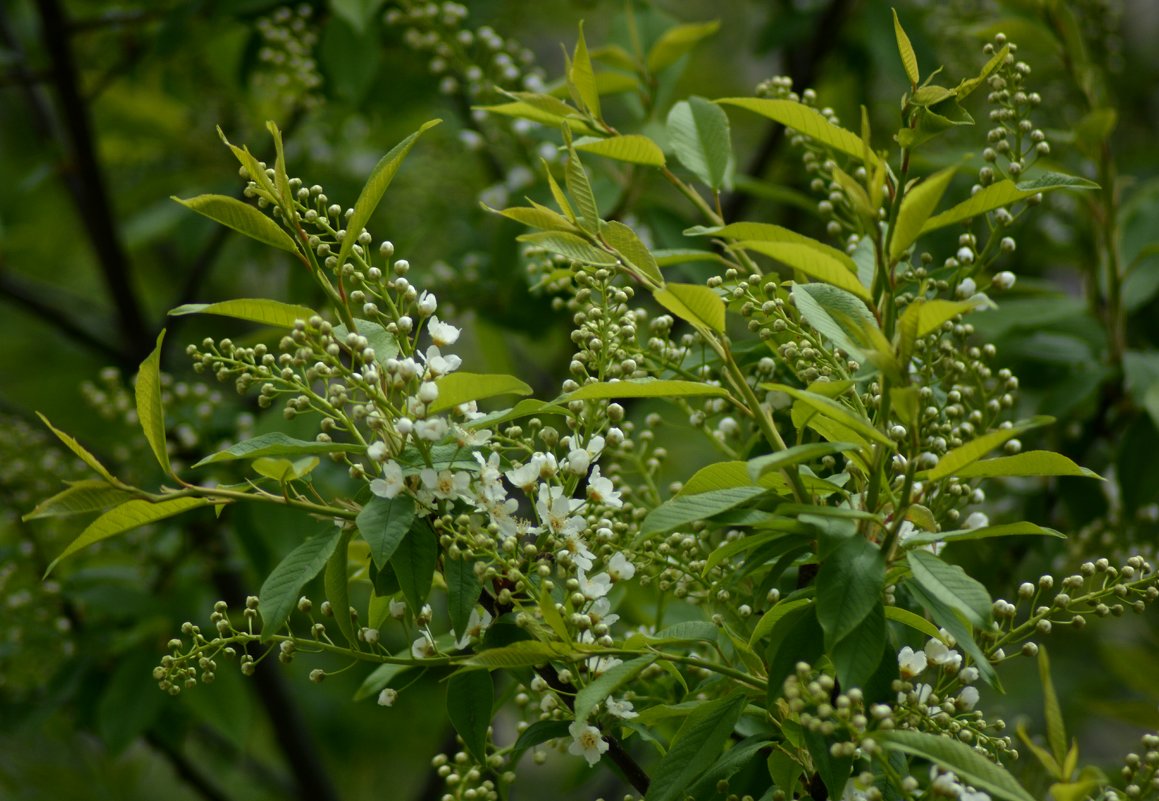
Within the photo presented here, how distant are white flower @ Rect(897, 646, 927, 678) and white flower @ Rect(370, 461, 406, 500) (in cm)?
Result: 60

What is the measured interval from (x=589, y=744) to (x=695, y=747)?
0.13 meters

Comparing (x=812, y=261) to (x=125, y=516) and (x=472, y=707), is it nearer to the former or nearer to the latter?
(x=472, y=707)

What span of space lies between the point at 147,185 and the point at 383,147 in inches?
29.9

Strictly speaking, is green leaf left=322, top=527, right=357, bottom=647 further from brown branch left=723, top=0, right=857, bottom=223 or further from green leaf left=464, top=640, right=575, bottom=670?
brown branch left=723, top=0, right=857, bottom=223

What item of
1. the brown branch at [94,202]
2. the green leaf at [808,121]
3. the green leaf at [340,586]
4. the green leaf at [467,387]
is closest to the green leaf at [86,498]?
the green leaf at [340,586]

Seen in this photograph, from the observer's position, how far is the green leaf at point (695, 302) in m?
1.22

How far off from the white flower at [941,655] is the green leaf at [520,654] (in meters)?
0.42

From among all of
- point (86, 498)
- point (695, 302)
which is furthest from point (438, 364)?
point (86, 498)

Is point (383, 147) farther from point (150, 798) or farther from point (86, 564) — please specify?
point (150, 798)

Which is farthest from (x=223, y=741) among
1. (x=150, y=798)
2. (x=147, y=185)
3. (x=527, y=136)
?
(x=527, y=136)

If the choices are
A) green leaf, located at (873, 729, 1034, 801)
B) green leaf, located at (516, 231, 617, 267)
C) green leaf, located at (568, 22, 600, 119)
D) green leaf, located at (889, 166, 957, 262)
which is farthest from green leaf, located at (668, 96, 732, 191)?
green leaf, located at (873, 729, 1034, 801)

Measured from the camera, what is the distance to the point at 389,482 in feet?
4.25

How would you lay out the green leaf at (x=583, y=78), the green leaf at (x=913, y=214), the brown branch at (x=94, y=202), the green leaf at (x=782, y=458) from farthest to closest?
the brown branch at (x=94, y=202) → the green leaf at (x=583, y=78) → the green leaf at (x=913, y=214) → the green leaf at (x=782, y=458)

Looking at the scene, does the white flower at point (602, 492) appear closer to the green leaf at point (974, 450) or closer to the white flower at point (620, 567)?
the white flower at point (620, 567)
